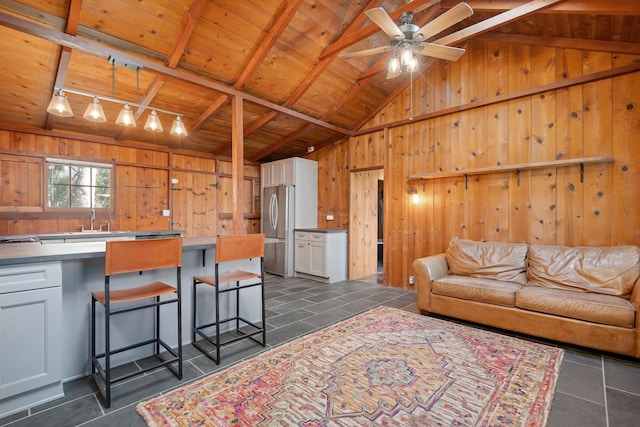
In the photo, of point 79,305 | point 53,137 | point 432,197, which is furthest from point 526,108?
point 53,137

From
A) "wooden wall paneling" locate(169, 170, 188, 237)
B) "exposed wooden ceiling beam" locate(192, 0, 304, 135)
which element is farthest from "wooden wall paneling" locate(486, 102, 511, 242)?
"wooden wall paneling" locate(169, 170, 188, 237)

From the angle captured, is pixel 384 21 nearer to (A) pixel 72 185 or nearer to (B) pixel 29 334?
(B) pixel 29 334

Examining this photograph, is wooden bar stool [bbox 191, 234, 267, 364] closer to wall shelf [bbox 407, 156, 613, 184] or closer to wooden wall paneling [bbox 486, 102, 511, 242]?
wall shelf [bbox 407, 156, 613, 184]

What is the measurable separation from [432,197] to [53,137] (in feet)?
19.8

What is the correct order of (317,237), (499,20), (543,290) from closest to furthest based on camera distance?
(543,290) < (499,20) < (317,237)

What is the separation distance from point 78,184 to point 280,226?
347cm

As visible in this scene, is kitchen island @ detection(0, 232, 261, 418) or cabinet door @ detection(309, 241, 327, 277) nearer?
kitchen island @ detection(0, 232, 261, 418)

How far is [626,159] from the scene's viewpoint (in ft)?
10.4

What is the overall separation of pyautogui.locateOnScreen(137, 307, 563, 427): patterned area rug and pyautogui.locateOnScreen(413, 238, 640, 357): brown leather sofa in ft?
0.86

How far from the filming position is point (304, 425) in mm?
1706

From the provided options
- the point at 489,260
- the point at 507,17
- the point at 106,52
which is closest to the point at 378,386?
the point at 489,260

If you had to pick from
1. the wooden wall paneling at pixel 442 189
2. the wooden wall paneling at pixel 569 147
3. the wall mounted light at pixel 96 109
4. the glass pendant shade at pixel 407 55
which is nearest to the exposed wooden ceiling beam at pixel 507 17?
the glass pendant shade at pixel 407 55

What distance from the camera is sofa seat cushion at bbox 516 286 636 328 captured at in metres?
2.50

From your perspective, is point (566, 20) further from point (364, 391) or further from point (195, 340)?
point (195, 340)
